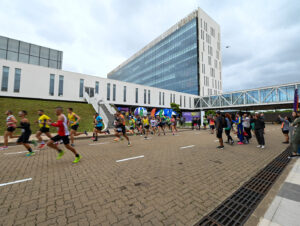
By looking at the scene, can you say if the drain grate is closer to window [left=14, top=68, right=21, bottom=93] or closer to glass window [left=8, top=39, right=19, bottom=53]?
window [left=14, top=68, right=21, bottom=93]

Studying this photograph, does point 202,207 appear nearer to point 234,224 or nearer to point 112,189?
point 234,224

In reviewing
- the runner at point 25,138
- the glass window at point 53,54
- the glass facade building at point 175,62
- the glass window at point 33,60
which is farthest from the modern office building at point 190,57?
the runner at point 25,138

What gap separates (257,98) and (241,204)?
46.6 meters

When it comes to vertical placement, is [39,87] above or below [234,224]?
above

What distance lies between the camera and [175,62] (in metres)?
59.5

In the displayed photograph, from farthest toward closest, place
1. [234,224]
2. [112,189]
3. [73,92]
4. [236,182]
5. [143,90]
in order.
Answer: [143,90] → [73,92] → [236,182] → [112,189] → [234,224]

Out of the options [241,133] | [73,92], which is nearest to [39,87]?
[73,92]

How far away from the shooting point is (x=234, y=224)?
1.87 meters

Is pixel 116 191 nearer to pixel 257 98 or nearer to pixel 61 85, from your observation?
pixel 61 85

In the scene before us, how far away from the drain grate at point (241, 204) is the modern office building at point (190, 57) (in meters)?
53.9

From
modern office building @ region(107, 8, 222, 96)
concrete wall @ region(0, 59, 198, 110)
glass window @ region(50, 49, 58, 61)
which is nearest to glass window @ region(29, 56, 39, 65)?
glass window @ region(50, 49, 58, 61)

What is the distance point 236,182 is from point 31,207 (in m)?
4.15

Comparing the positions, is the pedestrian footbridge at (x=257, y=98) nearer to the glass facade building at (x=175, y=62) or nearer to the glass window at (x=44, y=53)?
the glass facade building at (x=175, y=62)

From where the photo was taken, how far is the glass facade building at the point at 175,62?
2141 inches
